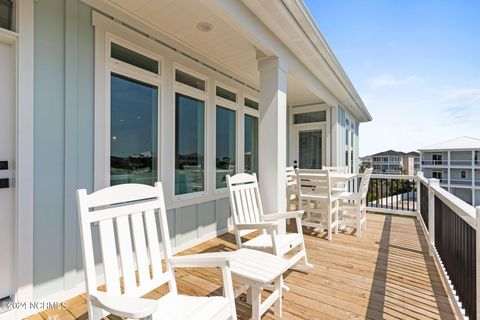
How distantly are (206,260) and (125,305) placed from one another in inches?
19.1

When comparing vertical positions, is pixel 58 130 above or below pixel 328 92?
below

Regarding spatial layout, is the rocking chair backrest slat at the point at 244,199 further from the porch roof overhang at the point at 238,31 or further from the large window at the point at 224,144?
the porch roof overhang at the point at 238,31

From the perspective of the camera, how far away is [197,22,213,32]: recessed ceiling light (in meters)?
2.61

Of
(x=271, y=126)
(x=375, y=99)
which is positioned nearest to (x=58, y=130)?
(x=271, y=126)

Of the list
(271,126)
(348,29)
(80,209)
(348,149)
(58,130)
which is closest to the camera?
(80,209)

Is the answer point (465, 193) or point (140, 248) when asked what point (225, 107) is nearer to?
point (140, 248)

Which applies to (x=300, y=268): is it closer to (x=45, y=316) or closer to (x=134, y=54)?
(x=45, y=316)

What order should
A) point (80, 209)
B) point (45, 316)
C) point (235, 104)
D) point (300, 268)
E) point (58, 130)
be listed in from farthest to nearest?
point (235, 104)
point (300, 268)
point (58, 130)
point (45, 316)
point (80, 209)

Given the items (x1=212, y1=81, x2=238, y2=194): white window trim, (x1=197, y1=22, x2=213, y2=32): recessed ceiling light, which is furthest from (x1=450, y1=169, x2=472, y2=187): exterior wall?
(x1=197, y1=22, x2=213, y2=32): recessed ceiling light

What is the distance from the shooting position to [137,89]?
2.55m

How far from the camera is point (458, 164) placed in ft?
63.3

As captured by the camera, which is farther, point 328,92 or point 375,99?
point 375,99

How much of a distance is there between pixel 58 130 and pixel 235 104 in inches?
105

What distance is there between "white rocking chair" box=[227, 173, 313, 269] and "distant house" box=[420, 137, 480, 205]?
77.1 ft
